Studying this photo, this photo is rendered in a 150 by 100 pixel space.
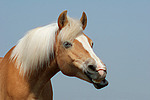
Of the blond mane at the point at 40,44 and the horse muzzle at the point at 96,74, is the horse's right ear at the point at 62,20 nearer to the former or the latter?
the blond mane at the point at 40,44

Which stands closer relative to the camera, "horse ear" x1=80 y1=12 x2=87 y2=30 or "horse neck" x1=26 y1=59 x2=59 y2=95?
"horse neck" x1=26 y1=59 x2=59 y2=95

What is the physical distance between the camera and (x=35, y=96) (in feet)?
18.7

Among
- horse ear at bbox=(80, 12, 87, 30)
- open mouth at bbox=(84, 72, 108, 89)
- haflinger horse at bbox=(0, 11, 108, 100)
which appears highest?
horse ear at bbox=(80, 12, 87, 30)

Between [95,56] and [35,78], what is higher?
[95,56]

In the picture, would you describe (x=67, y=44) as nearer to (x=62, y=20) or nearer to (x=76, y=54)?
(x=76, y=54)

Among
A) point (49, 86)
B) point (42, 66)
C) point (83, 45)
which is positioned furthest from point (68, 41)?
point (49, 86)

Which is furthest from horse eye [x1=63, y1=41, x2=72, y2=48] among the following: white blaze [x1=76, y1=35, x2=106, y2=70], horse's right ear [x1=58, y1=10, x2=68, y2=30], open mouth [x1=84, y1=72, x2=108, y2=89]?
open mouth [x1=84, y1=72, x2=108, y2=89]

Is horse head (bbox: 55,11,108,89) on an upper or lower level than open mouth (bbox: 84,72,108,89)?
upper

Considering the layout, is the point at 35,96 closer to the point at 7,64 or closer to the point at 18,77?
the point at 18,77

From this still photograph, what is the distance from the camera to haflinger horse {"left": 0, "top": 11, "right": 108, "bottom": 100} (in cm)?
533

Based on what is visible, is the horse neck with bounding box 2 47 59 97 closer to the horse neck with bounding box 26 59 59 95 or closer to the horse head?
the horse neck with bounding box 26 59 59 95

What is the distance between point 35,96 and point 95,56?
4.94ft

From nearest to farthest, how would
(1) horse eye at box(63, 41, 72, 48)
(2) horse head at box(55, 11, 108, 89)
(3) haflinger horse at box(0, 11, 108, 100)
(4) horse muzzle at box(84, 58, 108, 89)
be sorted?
(4) horse muzzle at box(84, 58, 108, 89), (2) horse head at box(55, 11, 108, 89), (3) haflinger horse at box(0, 11, 108, 100), (1) horse eye at box(63, 41, 72, 48)

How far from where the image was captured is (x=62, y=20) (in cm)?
561
